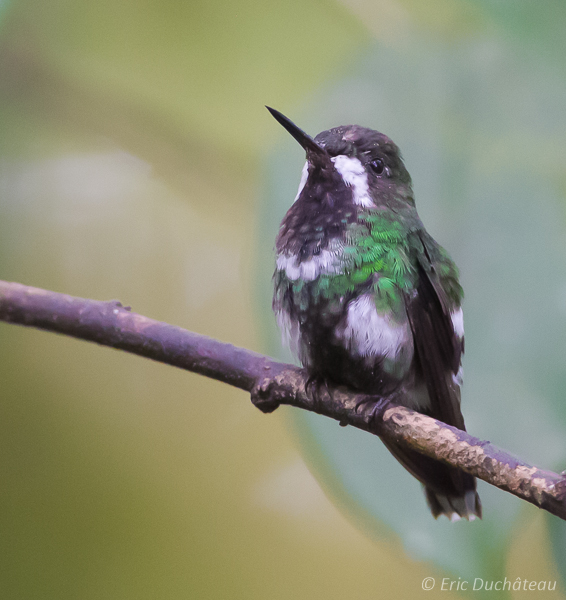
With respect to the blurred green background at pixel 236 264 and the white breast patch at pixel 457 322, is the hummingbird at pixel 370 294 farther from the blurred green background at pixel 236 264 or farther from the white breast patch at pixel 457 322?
the blurred green background at pixel 236 264

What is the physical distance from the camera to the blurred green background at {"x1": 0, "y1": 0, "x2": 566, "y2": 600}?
1013 millimetres

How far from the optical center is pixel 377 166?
4.00 feet

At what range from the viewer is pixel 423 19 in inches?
51.0

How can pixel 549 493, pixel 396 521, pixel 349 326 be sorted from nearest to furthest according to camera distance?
pixel 549 493 < pixel 349 326 < pixel 396 521

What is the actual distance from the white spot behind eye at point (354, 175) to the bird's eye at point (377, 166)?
2 cm

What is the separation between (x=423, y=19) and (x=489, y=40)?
0.16 meters

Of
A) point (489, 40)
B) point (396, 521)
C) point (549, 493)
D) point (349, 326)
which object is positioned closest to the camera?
point (549, 493)

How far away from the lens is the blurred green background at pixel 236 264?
1.01m

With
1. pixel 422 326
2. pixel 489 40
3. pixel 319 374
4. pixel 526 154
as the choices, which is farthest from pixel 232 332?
pixel 489 40

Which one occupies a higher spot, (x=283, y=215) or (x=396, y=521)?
(x=283, y=215)

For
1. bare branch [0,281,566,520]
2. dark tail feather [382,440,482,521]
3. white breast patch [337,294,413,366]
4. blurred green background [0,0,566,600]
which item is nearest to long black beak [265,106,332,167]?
blurred green background [0,0,566,600]

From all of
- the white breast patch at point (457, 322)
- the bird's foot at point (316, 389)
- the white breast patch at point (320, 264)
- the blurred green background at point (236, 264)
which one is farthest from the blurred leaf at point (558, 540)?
the white breast patch at point (320, 264)

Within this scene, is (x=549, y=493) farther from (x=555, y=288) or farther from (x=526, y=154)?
(x=526, y=154)

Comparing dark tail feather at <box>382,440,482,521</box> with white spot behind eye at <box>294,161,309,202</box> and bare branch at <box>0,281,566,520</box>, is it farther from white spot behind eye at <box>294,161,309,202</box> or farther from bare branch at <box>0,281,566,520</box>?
white spot behind eye at <box>294,161,309,202</box>
